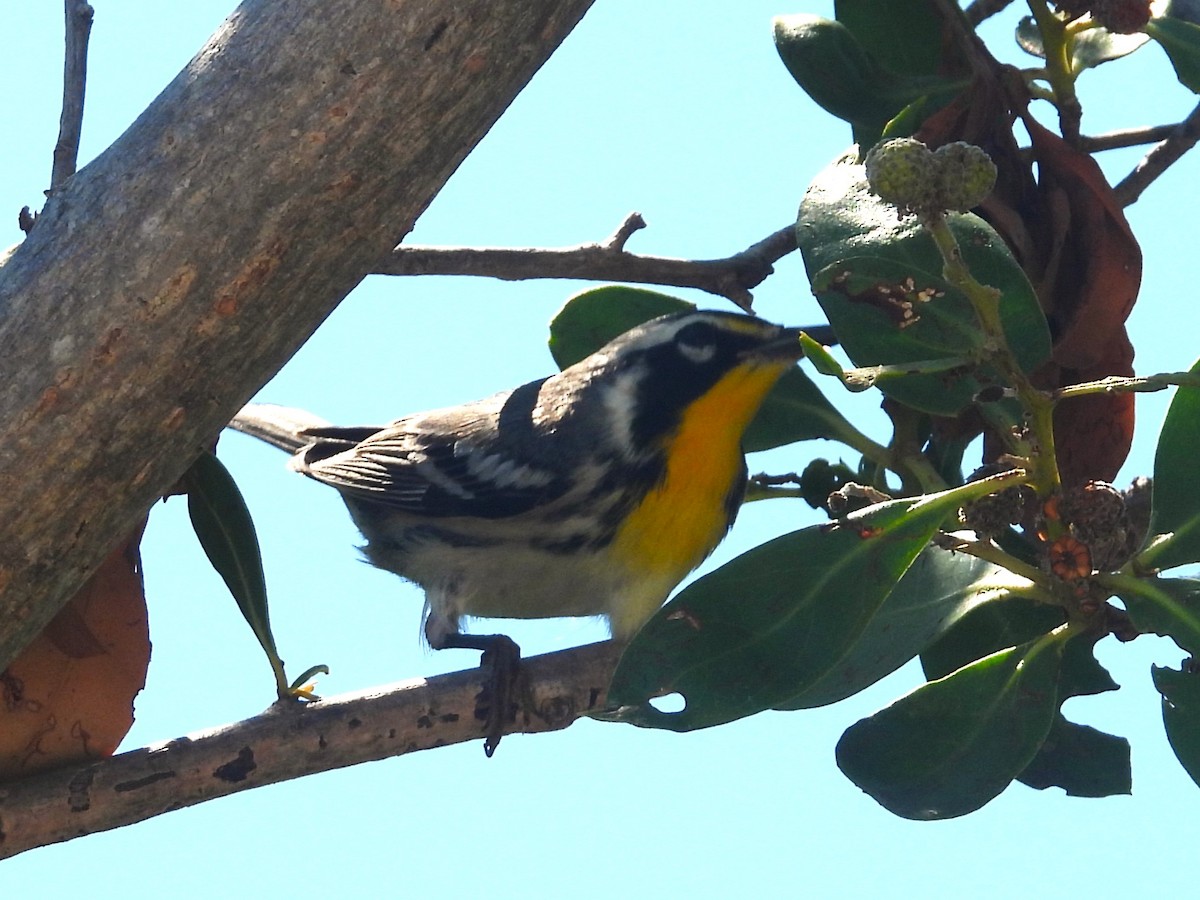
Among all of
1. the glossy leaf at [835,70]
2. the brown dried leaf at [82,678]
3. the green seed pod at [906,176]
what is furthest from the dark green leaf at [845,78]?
the brown dried leaf at [82,678]

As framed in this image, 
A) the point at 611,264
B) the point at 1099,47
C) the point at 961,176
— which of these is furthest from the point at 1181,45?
the point at 611,264

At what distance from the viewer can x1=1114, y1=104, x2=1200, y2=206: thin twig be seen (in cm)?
307

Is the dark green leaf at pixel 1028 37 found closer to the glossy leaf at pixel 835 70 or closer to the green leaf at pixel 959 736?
the glossy leaf at pixel 835 70

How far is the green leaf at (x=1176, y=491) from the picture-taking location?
2.21 metres

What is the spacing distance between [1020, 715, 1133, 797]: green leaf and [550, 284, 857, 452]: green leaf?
66cm

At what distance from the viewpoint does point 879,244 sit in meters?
2.21

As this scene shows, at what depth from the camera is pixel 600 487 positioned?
3619 millimetres

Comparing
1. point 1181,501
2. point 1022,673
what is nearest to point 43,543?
point 1022,673

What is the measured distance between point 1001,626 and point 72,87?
1873mm

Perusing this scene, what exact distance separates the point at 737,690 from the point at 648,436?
1605mm

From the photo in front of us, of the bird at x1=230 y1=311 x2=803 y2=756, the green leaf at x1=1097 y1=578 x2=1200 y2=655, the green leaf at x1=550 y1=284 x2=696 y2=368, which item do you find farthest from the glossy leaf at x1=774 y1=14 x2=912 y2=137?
the green leaf at x1=1097 y1=578 x2=1200 y2=655

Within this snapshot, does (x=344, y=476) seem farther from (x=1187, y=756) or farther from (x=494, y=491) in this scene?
(x=1187, y=756)

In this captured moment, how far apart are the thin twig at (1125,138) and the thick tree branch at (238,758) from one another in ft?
5.02

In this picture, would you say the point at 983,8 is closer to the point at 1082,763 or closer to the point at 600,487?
the point at 600,487
